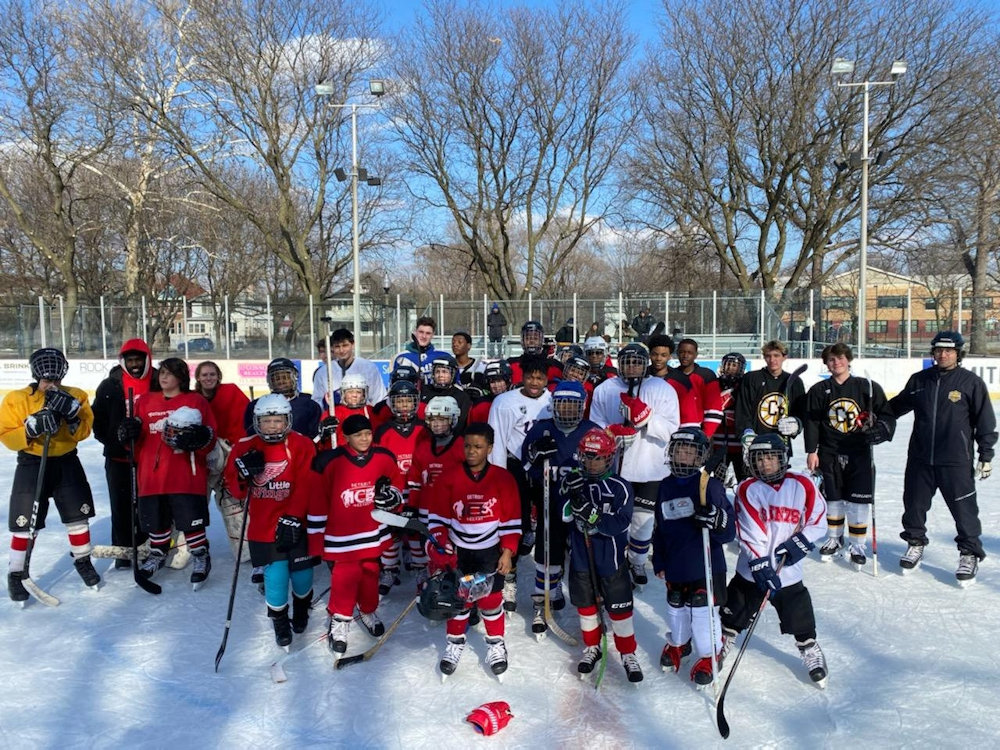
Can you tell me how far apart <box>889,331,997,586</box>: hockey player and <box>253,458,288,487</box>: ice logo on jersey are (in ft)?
13.7

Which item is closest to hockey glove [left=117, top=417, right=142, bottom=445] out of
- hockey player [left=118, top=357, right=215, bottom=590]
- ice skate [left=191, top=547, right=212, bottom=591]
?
hockey player [left=118, top=357, right=215, bottom=590]

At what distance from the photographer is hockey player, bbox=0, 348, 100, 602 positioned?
14.6 ft

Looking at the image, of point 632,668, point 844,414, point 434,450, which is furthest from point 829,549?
point 434,450

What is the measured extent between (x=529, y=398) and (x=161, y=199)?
67.5ft

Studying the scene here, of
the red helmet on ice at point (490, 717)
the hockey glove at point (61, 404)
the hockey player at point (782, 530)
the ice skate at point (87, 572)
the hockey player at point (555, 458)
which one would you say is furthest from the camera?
the ice skate at point (87, 572)

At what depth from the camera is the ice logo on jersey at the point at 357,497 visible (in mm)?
3730

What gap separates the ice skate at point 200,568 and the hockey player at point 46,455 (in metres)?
0.66

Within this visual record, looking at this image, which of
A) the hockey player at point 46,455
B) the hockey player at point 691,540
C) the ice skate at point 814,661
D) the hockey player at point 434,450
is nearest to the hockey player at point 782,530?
the ice skate at point 814,661

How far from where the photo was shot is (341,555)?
12.2 feet

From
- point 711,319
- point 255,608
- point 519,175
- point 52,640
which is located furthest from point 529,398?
point 519,175

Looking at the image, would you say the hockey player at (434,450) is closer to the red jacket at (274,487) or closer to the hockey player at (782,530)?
the red jacket at (274,487)

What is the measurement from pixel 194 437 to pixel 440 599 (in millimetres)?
1982

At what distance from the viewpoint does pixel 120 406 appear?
4.93 m

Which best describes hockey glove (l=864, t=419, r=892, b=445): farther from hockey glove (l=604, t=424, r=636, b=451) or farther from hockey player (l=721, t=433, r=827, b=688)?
hockey glove (l=604, t=424, r=636, b=451)
